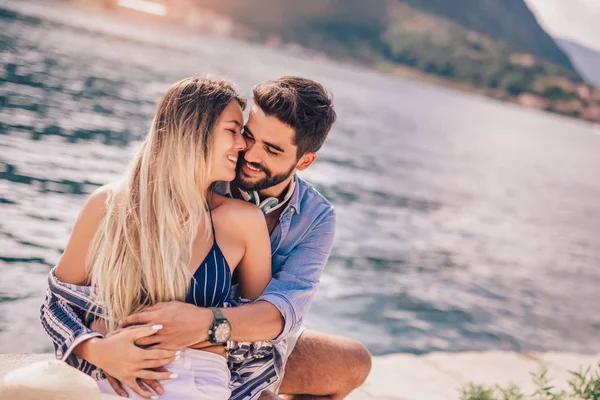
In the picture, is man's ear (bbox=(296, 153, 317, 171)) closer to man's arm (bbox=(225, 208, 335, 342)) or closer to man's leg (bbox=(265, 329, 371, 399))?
man's arm (bbox=(225, 208, 335, 342))

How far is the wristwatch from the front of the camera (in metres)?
2.52

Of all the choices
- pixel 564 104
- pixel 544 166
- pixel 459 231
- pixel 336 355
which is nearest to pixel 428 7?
pixel 564 104

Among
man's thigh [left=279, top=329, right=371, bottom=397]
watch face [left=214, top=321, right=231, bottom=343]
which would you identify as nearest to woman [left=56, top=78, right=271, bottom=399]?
watch face [left=214, top=321, right=231, bottom=343]

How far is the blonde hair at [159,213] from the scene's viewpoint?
2.53 meters

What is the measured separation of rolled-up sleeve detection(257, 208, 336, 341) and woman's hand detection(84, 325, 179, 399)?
52 centimetres

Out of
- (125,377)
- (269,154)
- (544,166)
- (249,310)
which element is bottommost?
(544,166)

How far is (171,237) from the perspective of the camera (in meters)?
2.55

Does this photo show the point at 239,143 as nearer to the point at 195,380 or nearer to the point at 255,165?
the point at 255,165

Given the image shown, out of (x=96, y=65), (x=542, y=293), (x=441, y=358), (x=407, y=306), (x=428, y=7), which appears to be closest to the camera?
(x=441, y=358)

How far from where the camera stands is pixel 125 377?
243 cm

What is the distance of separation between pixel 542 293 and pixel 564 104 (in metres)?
129

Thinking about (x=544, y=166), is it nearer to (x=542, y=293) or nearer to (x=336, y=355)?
(x=542, y=293)

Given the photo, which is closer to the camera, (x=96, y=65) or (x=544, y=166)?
(x=96, y=65)

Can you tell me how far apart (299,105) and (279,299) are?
986 mm
